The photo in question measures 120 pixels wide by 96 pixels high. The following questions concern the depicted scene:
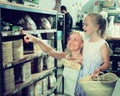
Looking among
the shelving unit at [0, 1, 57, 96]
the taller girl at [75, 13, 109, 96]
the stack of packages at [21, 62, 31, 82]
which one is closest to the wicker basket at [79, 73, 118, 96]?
the taller girl at [75, 13, 109, 96]

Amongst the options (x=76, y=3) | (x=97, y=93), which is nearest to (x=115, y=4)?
(x=76, y=3)

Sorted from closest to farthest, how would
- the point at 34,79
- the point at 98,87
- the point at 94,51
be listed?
the point at 98,87 < the point at 94,51 < the point at 34,79

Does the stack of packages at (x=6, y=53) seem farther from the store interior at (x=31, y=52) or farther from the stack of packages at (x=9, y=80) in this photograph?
the stack of packages at (x=9, y=80)

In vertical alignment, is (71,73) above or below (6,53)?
below

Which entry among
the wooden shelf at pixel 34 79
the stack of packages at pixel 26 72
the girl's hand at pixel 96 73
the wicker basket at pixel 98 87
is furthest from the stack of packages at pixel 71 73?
the stack of packages at pixel 26 72

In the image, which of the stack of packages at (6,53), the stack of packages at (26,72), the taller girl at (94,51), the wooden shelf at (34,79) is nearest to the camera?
the taller girl at (94,51)

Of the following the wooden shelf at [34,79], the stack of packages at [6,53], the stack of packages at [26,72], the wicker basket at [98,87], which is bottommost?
the wooden shelf at [34,79]

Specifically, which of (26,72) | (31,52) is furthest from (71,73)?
(31,52)

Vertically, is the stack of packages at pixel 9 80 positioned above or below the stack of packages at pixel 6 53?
below

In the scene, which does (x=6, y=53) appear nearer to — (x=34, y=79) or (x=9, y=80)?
(x=9, y=80)

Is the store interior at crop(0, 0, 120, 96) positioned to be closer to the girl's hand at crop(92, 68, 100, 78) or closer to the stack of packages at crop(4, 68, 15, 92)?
the stack of packages at crop(4, 68, 15, 92)

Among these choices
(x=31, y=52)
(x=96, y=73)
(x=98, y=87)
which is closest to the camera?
(x=98, y=87)

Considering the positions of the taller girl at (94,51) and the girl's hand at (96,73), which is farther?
the taller girl at (94,51)

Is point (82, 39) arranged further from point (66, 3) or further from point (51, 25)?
point (66, 3)
